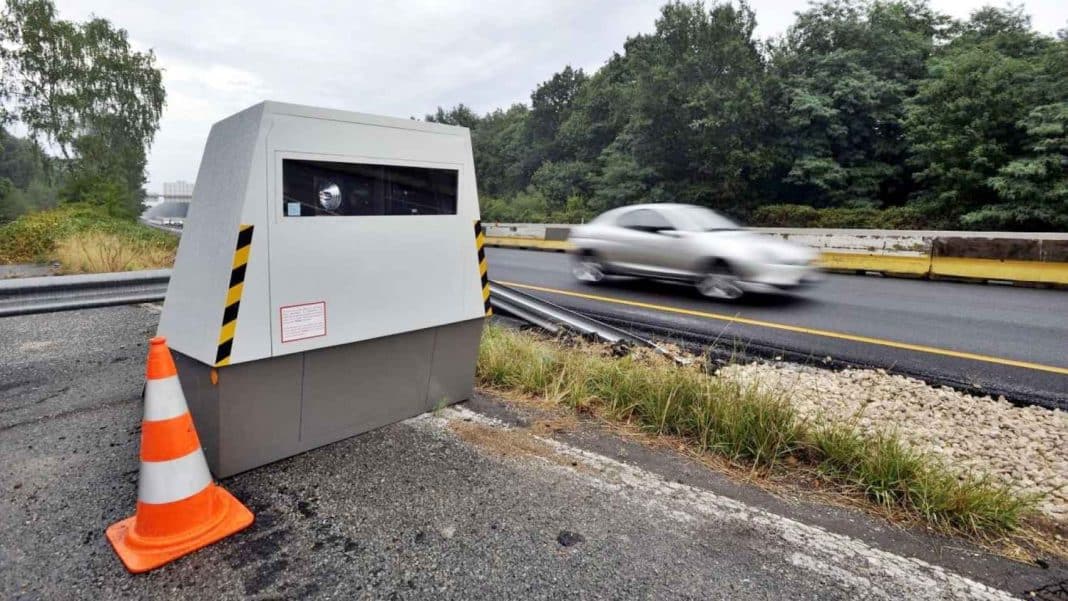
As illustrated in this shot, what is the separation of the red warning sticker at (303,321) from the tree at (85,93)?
35.0 metres

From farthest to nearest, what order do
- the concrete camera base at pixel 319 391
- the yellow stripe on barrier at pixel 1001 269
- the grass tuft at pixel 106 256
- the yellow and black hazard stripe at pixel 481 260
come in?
1. the yellow stripe on barrier at pixel 1001 269
2. the grass tuft at pixel 106 256
3. the yellow and black hazard stripe at pixel 481 260
4. the concrete camera base at pixel 319 391

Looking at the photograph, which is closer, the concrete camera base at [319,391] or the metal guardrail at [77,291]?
the concrete camera base at [319,391]

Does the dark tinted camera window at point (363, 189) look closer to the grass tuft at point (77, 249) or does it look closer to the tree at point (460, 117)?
the grass tuft at point (77, 249)

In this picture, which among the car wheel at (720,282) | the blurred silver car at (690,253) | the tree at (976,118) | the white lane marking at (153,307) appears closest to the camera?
the white lane marking at (153,307)

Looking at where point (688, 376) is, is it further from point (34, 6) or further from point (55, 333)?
point (34, 6)

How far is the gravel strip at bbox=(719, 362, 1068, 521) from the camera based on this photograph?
11.1 ft

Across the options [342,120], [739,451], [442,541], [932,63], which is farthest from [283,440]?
[932,63]

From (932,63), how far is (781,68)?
7963 millimetres

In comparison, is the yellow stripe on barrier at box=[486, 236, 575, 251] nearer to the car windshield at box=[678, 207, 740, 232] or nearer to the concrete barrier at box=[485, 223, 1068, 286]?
the concrete barrier at box=[485, 223, 1068, 286]

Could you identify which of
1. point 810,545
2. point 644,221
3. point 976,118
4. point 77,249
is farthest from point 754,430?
point 976,118

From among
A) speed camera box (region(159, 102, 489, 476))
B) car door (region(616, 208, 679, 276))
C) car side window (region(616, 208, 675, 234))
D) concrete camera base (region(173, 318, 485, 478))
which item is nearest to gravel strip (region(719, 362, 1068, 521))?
concrete camera base (region(173, 318, 485, 478))

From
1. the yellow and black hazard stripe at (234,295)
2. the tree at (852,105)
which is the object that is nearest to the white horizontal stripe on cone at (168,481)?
the yellow and black hazard stripe at (234,295)

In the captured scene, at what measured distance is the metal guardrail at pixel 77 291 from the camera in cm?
505

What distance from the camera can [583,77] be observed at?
213ft
